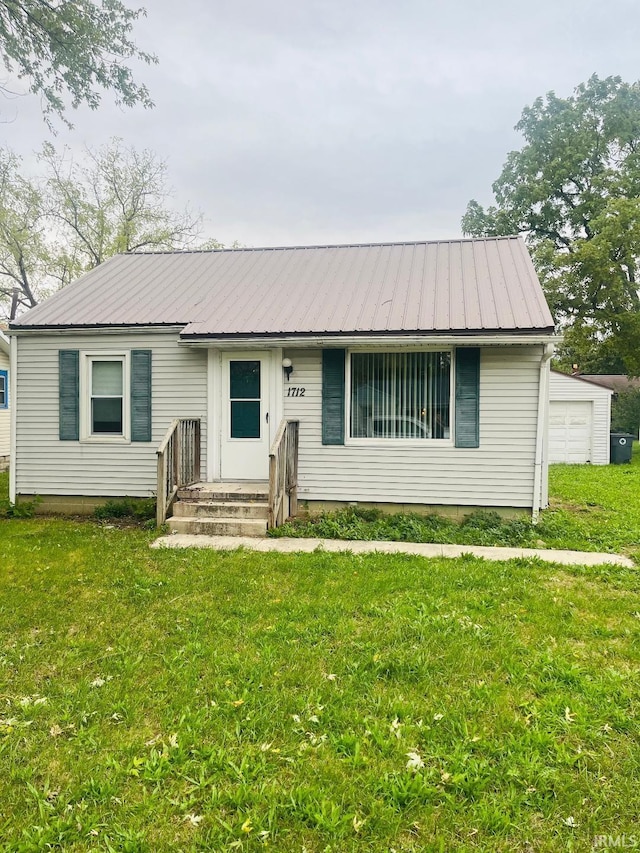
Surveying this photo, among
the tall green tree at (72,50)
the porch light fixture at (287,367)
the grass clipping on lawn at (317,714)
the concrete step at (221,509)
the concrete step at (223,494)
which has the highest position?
the tall green tree at (72,50)

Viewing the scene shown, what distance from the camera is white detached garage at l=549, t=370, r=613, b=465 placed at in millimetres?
15391

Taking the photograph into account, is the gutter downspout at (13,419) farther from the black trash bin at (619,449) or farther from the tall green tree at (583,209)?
the tall green tree at (583,209)

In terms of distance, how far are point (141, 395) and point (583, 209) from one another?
2081cm

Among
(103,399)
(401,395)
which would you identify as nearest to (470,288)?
(401,395)

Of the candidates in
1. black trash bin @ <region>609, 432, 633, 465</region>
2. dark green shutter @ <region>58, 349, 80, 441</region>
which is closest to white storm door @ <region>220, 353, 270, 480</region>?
dark green shutter @ <region>58, 349, 80, 441</region>

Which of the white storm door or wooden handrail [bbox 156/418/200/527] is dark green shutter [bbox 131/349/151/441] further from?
the white storm door

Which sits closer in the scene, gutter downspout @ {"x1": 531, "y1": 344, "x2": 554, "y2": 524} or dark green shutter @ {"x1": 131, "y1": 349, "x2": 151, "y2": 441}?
gutter downspout @ {"x1": 531, "y1": 344, "x2": 554, "y2": 524}

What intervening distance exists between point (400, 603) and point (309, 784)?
2.11 metres

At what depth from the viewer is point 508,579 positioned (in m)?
4.82

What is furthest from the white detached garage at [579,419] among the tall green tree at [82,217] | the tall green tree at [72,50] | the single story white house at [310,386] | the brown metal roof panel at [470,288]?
the tall green tree at [82,217]

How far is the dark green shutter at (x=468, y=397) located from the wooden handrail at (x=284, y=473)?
2348 mm

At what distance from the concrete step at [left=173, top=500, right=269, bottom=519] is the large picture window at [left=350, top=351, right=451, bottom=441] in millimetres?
1782

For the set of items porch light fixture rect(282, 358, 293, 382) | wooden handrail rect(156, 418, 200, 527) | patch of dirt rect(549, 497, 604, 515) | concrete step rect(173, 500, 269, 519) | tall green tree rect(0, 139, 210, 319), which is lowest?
patch of dirt rect(549, 497, 604, 515)

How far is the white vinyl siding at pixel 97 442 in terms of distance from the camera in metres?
7.72
